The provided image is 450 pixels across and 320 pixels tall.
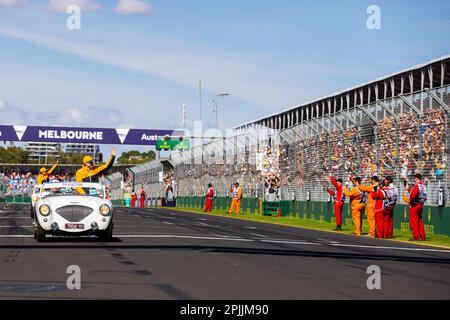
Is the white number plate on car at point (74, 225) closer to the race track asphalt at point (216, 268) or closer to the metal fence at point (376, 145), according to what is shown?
the race track asphalt at point (216, 268)

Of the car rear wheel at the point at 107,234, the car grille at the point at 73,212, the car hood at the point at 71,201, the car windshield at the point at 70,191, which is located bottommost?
the car rear wheel at the point at 107,234

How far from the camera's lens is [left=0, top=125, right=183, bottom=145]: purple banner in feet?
274

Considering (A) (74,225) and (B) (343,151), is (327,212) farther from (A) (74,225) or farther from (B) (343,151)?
(A) (74,225)

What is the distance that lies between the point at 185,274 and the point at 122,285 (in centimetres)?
170

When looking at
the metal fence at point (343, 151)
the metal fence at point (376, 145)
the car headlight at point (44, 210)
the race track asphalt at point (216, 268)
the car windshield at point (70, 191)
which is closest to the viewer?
the race track asphalt at point (216, 268)

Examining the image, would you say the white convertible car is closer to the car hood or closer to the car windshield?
the car hood

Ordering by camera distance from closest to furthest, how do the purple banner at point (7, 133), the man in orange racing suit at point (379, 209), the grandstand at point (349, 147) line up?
the man in orange racing suit at point (379, 209), the grandstand at point (349, 147), the purple banner at point (7, 133)

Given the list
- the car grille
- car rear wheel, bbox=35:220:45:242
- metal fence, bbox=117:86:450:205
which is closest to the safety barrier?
metal fence, bbox=117:86:450:205

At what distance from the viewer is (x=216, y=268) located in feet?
46.9

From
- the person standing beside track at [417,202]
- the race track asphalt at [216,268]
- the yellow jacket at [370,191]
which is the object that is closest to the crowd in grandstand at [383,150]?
the yellow jacket at [370,191]

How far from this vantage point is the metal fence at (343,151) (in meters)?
29.5

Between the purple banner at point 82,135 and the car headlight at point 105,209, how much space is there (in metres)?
64.6

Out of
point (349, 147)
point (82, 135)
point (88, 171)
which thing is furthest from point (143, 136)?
point (88, 171)

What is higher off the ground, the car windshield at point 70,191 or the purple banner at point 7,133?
the purple banner at point 7,133
